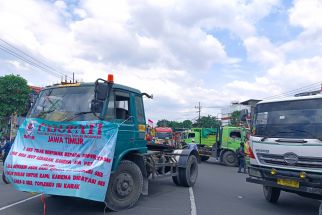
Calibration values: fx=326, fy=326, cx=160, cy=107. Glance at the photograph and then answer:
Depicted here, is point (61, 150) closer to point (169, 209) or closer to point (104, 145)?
point (104, 145)

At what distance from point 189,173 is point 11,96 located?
25.1 metres

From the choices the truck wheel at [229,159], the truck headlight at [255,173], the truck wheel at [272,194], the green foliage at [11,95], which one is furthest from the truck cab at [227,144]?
the green foliage at [11,95]

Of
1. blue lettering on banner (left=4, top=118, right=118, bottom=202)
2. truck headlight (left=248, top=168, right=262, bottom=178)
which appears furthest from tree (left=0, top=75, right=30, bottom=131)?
Answer: truck headlight (left=248, top=168, right=262, bottom=178)

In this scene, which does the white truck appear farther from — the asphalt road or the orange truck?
the orange truck

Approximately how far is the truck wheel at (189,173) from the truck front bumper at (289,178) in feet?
9.02

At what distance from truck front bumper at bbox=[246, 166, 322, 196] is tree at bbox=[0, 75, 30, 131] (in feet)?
88.6

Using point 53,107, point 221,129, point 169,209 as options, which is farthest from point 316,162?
point 221,129

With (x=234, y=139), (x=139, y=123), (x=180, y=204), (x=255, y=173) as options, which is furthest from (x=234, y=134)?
(x=139, y=123)

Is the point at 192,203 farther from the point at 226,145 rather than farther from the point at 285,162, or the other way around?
the point at 226,145

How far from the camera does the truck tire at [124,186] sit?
663 cm

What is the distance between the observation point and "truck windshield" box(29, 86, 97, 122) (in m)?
6.54

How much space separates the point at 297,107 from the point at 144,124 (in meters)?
3.54

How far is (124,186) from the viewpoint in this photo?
685 centimetres

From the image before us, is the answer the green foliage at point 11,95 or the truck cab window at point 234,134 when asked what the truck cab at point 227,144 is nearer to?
the truck cab window at point 234,134
